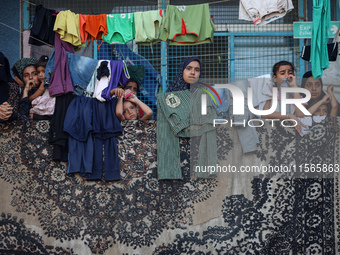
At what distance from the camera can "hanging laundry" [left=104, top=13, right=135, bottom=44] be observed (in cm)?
579

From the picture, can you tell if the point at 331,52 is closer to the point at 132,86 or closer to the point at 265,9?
the point at 265,9

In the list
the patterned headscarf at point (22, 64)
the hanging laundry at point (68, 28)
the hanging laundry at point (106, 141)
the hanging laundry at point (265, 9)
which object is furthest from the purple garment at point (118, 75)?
the hanging laundry at point (265, 9)

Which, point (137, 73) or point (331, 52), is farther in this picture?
point (137, 73)

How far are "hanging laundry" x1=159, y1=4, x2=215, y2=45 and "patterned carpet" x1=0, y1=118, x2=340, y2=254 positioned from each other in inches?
54.7

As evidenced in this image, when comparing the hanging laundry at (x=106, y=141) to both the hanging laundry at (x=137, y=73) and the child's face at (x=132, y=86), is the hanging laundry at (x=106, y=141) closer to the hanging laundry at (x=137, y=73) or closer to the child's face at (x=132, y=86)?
the child's face at (x=132, y=86)

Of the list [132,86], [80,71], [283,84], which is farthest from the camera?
[132,86]

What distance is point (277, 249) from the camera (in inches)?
180

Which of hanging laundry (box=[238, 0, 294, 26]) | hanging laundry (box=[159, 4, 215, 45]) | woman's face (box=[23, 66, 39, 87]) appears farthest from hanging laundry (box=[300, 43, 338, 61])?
woman's face (box=[23, 66, 39, 87])

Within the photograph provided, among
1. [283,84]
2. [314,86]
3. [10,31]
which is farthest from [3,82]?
[314,86]

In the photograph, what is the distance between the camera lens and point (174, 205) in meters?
4.73

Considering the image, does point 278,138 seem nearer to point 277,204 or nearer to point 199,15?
point 277,204

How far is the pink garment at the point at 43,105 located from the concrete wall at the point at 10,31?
204 cm

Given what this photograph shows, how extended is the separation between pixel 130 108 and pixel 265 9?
6.85ft

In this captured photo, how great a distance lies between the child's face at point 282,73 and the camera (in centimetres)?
503
